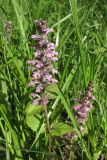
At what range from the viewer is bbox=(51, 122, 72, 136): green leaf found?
1.71m

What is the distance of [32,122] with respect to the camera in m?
1.86

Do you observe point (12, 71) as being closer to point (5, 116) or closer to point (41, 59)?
point (5, 116)

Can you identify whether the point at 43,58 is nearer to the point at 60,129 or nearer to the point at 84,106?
the point at 84,106

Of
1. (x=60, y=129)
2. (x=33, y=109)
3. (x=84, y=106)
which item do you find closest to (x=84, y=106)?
(x=84, y=106)

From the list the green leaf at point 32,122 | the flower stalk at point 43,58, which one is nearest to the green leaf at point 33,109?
the green leaf at point 32,122

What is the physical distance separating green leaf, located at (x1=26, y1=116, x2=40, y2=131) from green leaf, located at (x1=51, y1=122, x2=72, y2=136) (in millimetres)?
106

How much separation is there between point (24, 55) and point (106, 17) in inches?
66.9

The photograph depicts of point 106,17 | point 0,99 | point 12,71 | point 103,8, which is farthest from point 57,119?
point 103,8

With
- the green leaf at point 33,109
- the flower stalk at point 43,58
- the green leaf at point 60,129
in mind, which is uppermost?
the flower stalk at point 43,58

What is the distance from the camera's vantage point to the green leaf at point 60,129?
1714 millimetres

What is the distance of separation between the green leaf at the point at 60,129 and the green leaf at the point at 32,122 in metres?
0.11

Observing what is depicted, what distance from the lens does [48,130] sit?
1.75m

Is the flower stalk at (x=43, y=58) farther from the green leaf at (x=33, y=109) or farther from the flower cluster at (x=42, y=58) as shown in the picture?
the green leaf at (x=33, y=109)

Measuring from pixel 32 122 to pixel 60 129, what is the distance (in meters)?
0.19
